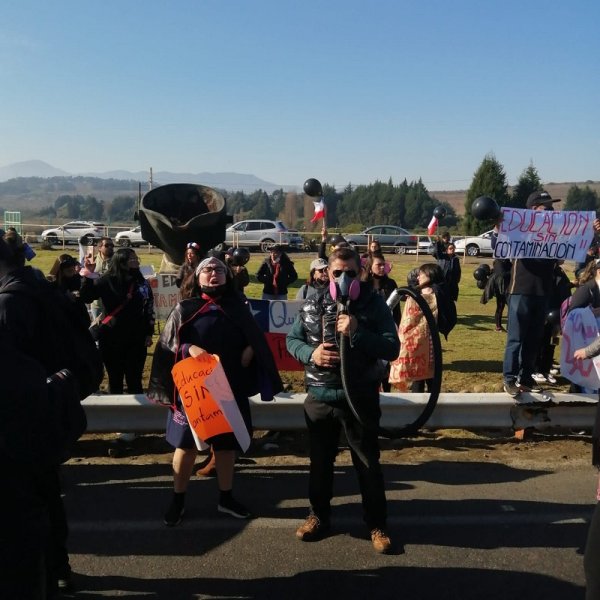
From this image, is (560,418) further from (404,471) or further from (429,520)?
(429,520)

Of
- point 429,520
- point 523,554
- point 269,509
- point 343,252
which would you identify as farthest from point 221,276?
point 523,554

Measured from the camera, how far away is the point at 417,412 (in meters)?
6.03

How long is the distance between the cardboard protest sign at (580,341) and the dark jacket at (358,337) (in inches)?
110

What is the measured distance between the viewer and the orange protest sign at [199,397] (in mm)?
4281

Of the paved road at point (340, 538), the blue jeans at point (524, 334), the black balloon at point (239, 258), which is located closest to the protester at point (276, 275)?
the black balloon at point (239, 258)

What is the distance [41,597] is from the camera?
2.62m

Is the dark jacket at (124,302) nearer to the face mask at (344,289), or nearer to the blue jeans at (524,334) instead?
the face mask at (344,289)

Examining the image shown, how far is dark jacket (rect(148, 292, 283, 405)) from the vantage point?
4.48 meters

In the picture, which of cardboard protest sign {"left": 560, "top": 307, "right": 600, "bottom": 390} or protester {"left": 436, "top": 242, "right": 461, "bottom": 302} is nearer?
cardboard protest sign {"left": 560, "top": 307, "right": 600, "bottom": 390}

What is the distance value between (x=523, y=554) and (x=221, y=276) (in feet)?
8.46

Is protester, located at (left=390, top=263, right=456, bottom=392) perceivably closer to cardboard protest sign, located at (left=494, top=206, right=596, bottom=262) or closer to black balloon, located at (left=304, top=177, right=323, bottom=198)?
cardboard protest sign, located at (left=494, top=206, right=596, bottom=262)

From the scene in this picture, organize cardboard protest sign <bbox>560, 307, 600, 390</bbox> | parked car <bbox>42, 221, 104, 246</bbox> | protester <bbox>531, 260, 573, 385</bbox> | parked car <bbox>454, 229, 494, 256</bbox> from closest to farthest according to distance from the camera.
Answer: cardboard protest sign <bbox>560, 307, 600, 390</bbox> < protester <bbox>531, 260, 573, 385</bbox> < parked car <bbox>454, 229, 494, 256</bbox> < parked car <bbox>42, 221, 104, 246</bbox>

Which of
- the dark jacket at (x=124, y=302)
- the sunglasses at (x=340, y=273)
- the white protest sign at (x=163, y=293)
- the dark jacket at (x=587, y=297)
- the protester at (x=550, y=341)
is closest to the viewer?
the sunglasses at (x=340, y=273)

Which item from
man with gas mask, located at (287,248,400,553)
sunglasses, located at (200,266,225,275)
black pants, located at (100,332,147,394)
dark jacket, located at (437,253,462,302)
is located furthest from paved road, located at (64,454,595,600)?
dark jacket, located at (437,253,462,302)
